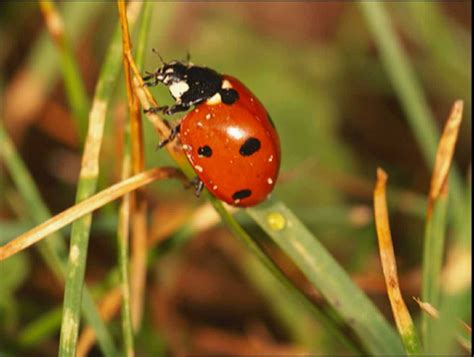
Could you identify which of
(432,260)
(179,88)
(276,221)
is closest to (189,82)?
(179,88)

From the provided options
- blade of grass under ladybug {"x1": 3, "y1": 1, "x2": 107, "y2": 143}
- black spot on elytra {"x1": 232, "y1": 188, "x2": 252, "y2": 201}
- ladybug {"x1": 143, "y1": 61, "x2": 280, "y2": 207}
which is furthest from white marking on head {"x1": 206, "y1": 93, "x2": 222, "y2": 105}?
blade of grass under ladybug {"x1": 3, "y1": 1, "x2": 107, "y2": 143}

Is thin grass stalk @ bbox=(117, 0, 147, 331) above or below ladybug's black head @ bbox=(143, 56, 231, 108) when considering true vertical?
below

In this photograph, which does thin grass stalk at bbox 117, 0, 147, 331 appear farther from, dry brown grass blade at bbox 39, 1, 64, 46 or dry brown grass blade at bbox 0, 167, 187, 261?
dry brown grass blade at bbox 39, 1, 64, 46

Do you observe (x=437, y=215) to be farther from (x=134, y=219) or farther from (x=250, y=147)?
(x=134, y=219)

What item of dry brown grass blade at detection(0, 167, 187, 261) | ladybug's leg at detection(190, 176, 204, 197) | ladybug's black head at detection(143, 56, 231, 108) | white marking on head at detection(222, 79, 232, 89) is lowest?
ladybug's leg at detection(190, 176, 204, 197)

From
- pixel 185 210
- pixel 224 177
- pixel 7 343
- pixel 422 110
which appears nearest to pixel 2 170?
pixel 185 210

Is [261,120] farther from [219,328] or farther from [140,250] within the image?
[219,328]

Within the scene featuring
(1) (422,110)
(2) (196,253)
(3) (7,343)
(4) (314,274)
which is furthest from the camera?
(2) (196,253)
